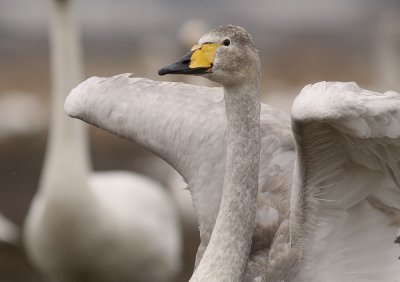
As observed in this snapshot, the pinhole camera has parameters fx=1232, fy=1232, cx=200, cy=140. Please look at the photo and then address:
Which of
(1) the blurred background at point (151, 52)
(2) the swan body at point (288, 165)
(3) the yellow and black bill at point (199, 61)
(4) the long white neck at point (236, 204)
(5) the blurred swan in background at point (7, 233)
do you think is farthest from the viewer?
(1) the blurred background at point (151, 52)

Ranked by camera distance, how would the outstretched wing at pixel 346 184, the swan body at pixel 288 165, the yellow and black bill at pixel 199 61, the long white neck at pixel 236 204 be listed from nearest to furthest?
the outstretched wing at pixel 346 184
the swan body at pixel 288 165
the yellow and black bill at pixel 199 61
the long white neck at pixel 236 204

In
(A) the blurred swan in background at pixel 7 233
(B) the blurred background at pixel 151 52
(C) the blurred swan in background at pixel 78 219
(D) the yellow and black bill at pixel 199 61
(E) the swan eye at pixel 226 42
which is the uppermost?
(E) the swan eye at pixel 226 42

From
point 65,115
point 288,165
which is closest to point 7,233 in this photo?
point 65,115

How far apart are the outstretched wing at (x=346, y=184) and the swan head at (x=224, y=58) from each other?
1.03ft

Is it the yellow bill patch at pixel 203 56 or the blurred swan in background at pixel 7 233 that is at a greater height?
the yellow bill patch at pixel 203 56

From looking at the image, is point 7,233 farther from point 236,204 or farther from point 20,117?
point 20,117

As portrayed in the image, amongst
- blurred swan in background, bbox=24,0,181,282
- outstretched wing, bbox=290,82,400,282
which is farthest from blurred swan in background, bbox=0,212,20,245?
outstretched wing, bbox=290,82,400,282

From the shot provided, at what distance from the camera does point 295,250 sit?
533 cm

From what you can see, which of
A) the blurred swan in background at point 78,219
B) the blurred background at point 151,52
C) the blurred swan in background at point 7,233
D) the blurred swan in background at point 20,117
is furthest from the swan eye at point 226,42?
the blurred swan in background at point 20,117

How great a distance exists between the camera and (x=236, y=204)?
528 centimetres

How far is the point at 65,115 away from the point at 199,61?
3.38 m

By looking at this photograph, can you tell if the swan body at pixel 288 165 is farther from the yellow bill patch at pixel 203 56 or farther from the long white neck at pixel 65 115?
the long white neck at pixel 65 115

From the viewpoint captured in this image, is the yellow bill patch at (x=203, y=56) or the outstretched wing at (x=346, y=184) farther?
the yellow bill patch at (x=203, y=56)

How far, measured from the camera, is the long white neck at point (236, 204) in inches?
205
